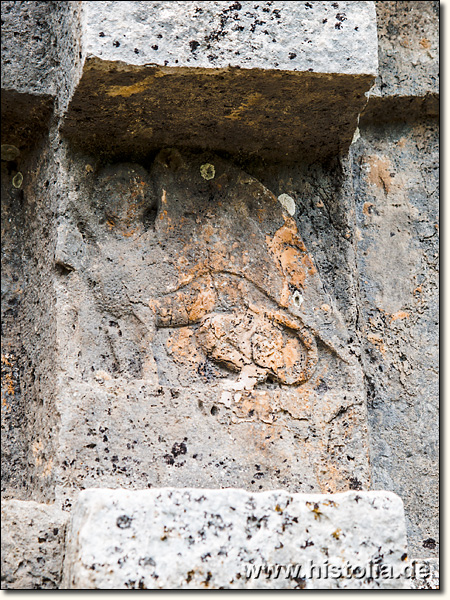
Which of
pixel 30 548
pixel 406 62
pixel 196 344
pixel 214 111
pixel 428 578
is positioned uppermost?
pixel 406 62

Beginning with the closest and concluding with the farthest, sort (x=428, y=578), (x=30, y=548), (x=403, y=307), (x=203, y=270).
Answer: (x=30, y=548) → (x=428, y=578) → (x=203, y=270) → (x=403, y=307)

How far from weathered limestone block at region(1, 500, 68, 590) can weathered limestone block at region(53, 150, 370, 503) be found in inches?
6.9

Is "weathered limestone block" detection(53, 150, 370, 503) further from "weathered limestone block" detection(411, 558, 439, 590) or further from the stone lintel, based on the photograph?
"weathered limestone block" detection(411, 558, 439, 590)

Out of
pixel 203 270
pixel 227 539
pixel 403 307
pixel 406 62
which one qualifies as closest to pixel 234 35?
pixel 203 270

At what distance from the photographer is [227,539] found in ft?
6.52

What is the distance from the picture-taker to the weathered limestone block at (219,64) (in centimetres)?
234

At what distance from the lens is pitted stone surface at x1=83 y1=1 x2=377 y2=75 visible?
7.65 ft

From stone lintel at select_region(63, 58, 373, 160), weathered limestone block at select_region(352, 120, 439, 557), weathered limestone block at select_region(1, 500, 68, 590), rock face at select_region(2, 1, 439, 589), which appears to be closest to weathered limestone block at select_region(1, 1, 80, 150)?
rock face at select_region(2, 1, 439, 589)

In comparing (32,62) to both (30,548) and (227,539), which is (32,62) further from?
(227,539)

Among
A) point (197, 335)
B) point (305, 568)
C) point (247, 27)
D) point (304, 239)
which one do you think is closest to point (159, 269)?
point (197, 335)

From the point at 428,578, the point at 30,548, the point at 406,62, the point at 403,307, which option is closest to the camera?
the point at 30,548

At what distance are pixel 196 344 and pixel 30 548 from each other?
73 centimetres

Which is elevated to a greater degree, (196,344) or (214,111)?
(214,111)

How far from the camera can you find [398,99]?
9.96 ft
